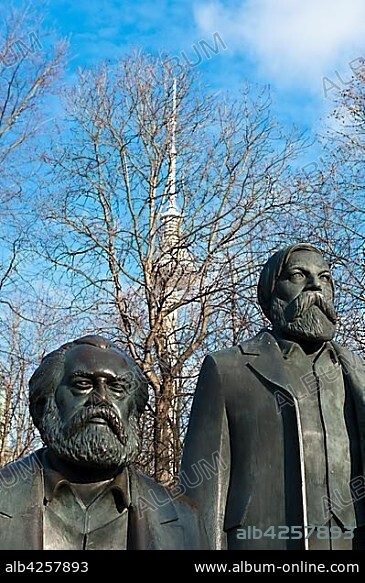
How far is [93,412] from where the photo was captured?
231 cm

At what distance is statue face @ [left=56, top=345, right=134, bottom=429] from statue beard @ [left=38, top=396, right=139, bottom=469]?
0.06ft

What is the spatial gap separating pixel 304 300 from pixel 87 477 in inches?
88.2

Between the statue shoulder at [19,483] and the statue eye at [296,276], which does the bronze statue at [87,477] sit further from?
the statue eye at [296,276]

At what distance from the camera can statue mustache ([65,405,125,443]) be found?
7.57 ft

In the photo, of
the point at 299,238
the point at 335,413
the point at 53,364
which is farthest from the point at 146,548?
the point at 299,238

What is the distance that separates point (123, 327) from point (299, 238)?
12.0ft

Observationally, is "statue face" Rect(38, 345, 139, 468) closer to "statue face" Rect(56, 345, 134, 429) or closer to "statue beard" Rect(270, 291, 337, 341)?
"statue face" Rect(56, 345, 134, 429)

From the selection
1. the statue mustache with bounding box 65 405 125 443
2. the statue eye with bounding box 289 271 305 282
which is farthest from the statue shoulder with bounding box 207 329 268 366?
the statue mustache with bounding box 65 405 125 443

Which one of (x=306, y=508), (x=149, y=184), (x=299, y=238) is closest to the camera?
(x=306, y=508)

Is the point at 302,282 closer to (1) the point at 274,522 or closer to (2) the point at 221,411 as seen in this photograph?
(2) the point at 221,411

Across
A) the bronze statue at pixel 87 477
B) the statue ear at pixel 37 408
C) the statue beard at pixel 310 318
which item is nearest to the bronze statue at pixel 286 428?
the statue beard at pixel 310 318
